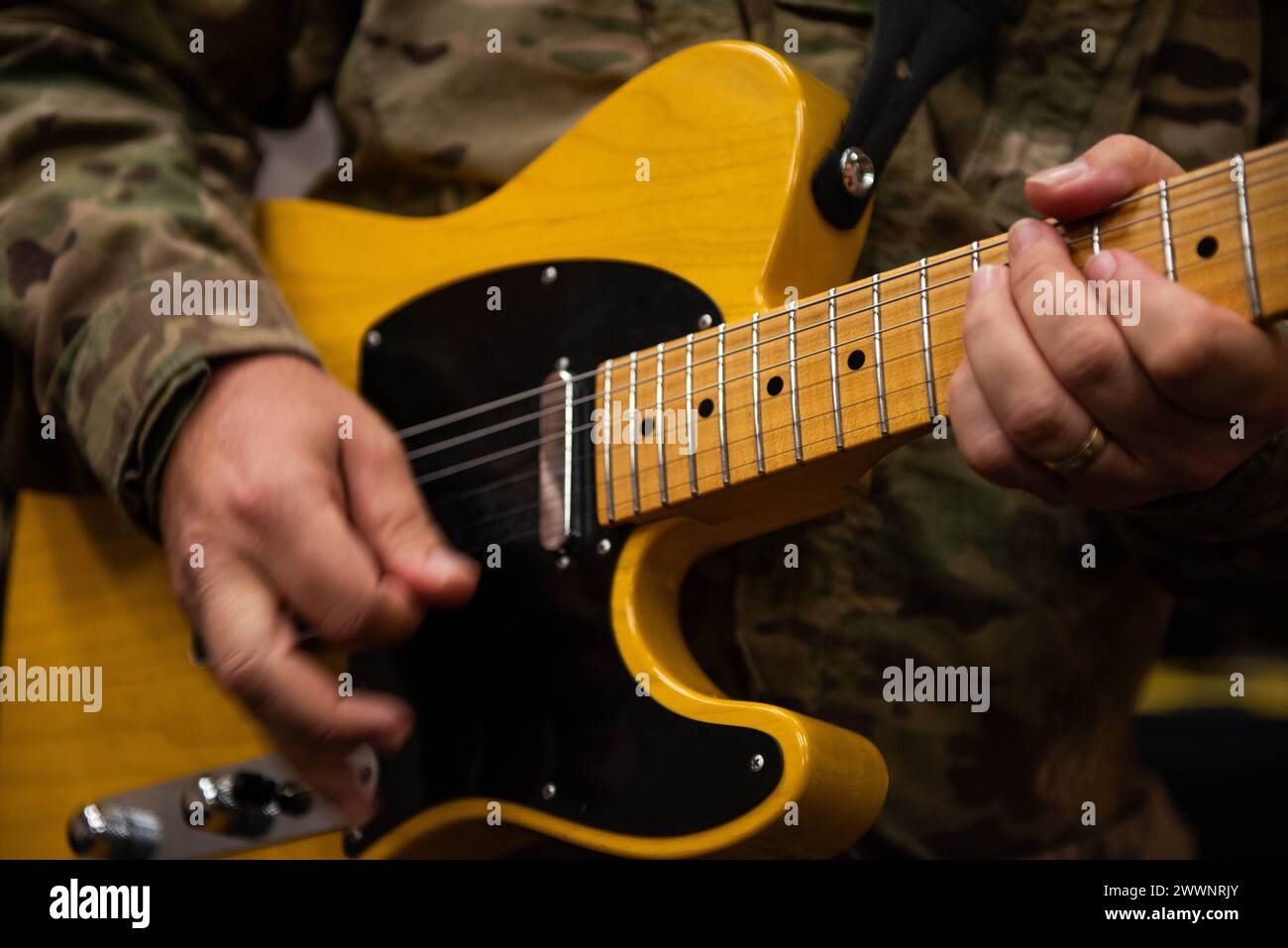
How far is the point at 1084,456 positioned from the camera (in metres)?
0.49

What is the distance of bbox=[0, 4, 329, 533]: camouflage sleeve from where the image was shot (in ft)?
2.23

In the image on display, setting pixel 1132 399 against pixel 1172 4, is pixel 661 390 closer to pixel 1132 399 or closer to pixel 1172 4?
pixel 1132 399

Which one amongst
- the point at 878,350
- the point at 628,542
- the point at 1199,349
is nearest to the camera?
the point at 1199,349

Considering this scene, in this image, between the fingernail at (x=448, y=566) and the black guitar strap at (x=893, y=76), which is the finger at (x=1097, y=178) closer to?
the black guitar strap at (x=893, y=76)

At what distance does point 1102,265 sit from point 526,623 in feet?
1.17

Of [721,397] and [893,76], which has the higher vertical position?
[893,76]

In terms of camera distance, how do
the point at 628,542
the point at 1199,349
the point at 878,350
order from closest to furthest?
the point at 1199,349 < the point at 878,350 < the point at 628,542

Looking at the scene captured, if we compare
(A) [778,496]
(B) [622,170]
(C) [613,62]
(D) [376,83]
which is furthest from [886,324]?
(D) [376,83]

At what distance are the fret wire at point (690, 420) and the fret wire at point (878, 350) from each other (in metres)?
0.10

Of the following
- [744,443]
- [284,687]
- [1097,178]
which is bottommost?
[284,687]

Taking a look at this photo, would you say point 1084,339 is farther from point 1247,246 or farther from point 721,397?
point 721,397

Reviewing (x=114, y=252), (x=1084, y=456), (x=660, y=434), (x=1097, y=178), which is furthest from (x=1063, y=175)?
(x=114, y=252)

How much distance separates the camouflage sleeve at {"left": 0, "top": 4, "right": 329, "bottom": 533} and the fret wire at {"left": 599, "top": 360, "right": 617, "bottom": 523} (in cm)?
18

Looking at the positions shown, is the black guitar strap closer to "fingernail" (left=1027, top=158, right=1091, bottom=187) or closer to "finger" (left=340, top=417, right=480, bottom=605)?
"fingernail" (left=1027, top=158, right=1091, bottom=187)
